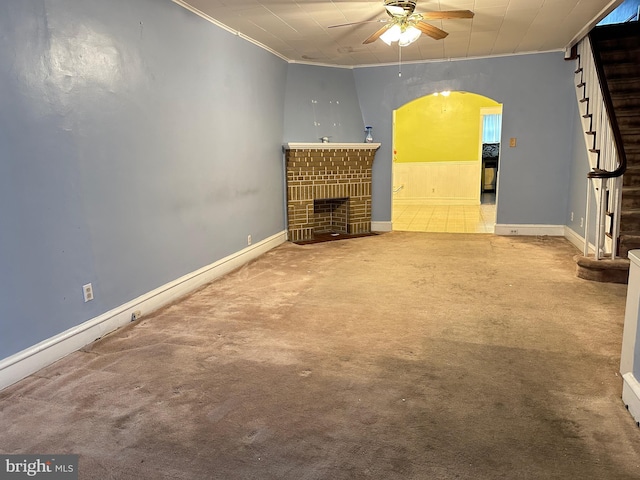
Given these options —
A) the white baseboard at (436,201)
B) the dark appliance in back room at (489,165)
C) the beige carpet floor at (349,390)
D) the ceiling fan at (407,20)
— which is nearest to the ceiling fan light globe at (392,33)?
the ceiling fan at (407,20)

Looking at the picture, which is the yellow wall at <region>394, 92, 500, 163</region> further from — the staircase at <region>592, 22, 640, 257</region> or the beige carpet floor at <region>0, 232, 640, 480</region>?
the beige carpet floor at <region>0, 232, 640, 480</region>

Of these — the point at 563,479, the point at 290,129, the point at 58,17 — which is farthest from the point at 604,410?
the point at 290,129

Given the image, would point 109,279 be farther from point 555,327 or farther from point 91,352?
point 555,327

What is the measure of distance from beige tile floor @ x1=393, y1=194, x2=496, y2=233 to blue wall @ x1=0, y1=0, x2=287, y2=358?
3674mm

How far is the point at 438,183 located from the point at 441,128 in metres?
1.20

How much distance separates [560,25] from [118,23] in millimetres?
4311

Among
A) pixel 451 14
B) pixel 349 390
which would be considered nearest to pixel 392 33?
pixel 451 14

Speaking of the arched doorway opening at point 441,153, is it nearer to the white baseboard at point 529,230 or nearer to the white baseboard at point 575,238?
the white baseboard at point 529,230

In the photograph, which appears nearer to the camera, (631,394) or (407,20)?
(631,394)

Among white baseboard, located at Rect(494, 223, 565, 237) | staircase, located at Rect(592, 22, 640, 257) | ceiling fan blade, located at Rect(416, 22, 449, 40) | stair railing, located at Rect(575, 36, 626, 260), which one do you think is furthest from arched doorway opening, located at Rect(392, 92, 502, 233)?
ceiling fan blade, located at Rect(416, 22, 449, 40)

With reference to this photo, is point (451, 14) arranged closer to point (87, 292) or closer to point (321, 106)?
point (321, 106)

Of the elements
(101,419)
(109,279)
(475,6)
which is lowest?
(101,419)

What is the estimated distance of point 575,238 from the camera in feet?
18.6

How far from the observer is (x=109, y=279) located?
3100mm
